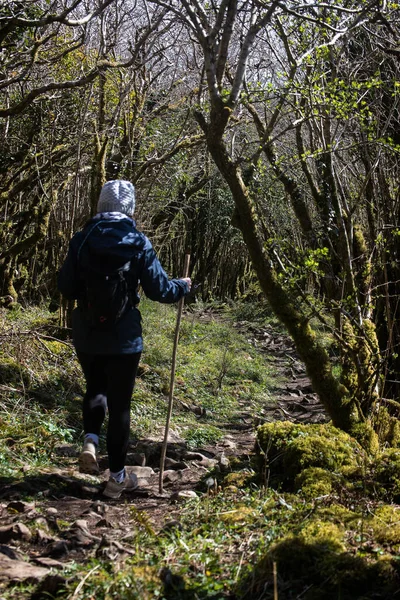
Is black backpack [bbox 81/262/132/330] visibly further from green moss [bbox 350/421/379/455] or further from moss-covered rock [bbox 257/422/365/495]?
green moss [bbox 350/421/379/455]

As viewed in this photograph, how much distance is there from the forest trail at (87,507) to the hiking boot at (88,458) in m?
0.24

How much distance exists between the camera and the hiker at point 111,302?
14.4ft

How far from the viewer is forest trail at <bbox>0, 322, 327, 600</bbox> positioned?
130 inches

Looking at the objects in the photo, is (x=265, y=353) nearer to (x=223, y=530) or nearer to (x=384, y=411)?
(x=384, y=411)

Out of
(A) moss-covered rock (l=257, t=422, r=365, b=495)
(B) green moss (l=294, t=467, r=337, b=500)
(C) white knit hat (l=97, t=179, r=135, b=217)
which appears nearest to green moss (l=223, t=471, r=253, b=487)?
(A) moss-covered rock (l=257, t=422, r=365, b=495)

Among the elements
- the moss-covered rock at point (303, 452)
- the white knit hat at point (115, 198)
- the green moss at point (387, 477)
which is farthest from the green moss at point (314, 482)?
the white knit hat at point (115, 198)

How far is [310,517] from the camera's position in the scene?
364 cm

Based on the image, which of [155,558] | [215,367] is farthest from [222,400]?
[155,558]

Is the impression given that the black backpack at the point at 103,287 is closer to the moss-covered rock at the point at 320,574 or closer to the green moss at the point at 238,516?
the green moss at the point at 238,516

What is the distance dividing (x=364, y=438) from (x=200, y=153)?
11585 millimetres

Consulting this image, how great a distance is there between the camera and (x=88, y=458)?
4500mm

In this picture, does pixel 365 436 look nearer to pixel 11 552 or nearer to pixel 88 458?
pixel 88 458

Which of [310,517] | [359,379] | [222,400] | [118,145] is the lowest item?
[222,400]

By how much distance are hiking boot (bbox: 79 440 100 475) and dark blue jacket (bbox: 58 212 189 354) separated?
2.12ft
